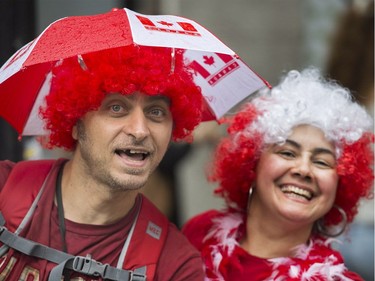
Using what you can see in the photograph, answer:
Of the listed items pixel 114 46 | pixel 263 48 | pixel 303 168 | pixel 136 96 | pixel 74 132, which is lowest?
pixel 263 48

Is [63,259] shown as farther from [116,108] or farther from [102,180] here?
[116,108]

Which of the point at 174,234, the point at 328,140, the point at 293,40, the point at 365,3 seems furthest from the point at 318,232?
the point at 293,40

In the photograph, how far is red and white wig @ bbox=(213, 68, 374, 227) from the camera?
3.66 metres

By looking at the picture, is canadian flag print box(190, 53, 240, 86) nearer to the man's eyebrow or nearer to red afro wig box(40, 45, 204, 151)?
red afro wig box(40, 45, 204, 151)

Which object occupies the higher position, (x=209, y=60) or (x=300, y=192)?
(x=209, y=60)

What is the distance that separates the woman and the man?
1.61ft

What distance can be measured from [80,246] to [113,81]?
0.69 metres

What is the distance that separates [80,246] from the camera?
314cm

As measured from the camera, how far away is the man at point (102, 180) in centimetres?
307

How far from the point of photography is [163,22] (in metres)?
3.02

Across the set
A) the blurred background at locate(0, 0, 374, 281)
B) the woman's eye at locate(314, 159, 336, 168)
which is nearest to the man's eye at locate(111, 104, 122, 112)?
the woman's eye at locate(314, 159, 336, 168)

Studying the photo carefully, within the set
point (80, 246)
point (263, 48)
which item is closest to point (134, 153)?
point (80, 246)

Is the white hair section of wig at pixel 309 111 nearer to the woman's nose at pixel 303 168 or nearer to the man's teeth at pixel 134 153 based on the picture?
the woman's nose at pixel 303 168

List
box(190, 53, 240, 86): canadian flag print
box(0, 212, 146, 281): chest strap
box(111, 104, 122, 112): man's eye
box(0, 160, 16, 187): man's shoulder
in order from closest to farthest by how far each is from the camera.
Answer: box(0, 212, 146, 281): chest strap → box(111, 104, 122, 112): man's eye → box(0, 160, 16, 187): man's shoulder → box(190, 53, 240, 86): canadian flag print
